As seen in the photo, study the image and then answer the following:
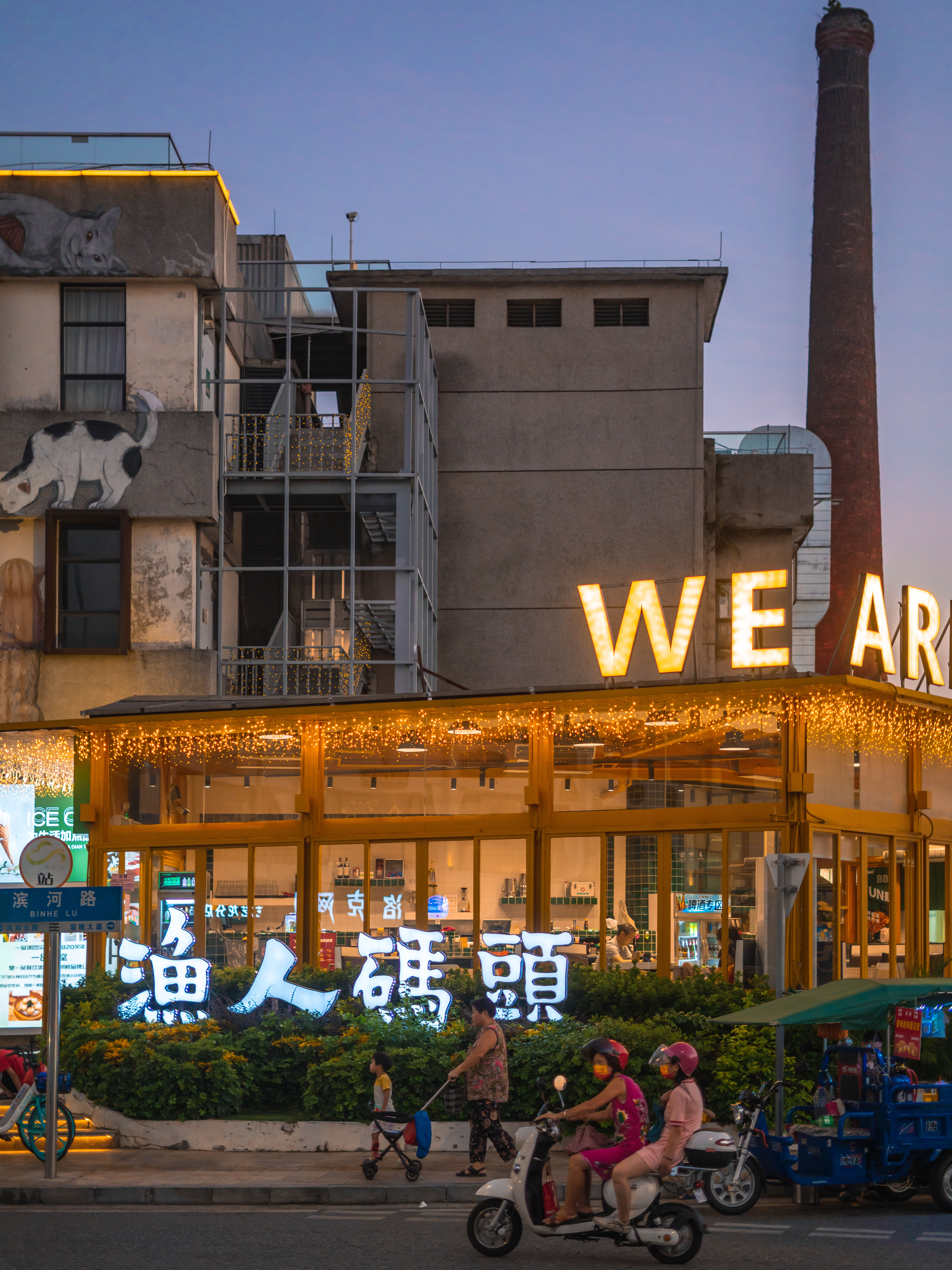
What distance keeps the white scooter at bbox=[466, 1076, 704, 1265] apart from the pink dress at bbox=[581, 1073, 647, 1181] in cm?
17

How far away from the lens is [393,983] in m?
19.5

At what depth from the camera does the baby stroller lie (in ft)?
46.4

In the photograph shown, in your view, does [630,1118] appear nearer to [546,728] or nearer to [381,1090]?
[381,1090]

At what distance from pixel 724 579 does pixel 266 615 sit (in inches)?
488

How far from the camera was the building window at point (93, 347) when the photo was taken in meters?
28.2

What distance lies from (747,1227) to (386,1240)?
118 inches

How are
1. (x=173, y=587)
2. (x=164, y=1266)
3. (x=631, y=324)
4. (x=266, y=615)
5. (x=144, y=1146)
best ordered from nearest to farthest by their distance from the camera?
(x=164, y=1266)
(x=144, y=1146)
(x=173, y=587)
(x=266, y=615)
(x=631, y=324)

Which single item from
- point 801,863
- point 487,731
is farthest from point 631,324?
point 801,863

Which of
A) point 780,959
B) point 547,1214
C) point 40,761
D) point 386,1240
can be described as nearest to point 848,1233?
point 547,1214

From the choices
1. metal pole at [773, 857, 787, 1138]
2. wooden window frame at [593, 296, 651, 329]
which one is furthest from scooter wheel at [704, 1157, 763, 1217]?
wooden window frame at [593, 296, 651, 329]

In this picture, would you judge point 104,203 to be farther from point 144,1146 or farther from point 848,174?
point 848,174

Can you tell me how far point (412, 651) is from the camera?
96.9 feet

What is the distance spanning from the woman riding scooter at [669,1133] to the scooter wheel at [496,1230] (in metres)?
0.64

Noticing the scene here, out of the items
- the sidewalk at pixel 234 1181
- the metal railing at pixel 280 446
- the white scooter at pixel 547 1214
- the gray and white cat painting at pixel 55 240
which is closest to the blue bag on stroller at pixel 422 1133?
the sidewalk at pixel 234 1181
